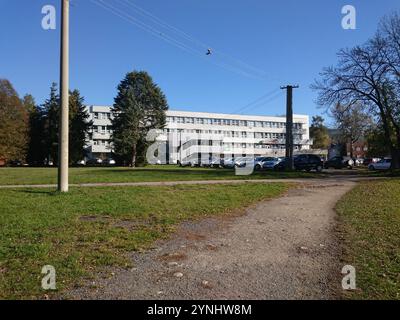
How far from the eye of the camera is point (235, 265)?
20.6 ft

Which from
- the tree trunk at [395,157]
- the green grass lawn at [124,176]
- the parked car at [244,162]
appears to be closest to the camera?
the green grass lawn at [124,176]

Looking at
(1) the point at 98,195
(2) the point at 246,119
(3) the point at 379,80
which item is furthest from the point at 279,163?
(2) the point at 246,119

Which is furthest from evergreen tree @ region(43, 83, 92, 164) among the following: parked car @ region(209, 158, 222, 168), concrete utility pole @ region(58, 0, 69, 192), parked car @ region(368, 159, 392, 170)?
concrete utility pole @ region(58, 0, 69, 192)

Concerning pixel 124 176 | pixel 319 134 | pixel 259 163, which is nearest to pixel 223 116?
pixel 319 134

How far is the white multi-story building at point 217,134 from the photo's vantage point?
88500mm

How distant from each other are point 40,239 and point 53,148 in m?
61.4

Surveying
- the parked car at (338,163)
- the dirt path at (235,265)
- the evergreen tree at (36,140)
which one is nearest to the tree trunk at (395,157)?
the parked car at (338,163)

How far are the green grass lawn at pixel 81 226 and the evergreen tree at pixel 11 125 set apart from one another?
5149cm

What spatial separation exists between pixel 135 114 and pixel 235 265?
56407 millimetres

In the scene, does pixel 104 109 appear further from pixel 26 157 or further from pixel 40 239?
pixel 40 239

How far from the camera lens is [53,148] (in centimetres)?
6519

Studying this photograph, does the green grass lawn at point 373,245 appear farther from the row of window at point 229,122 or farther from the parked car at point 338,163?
the row of window at point 229,122

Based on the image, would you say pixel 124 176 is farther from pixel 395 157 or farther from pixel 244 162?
pixel 395 157

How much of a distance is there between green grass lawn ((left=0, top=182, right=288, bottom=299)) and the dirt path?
51 centimetres
